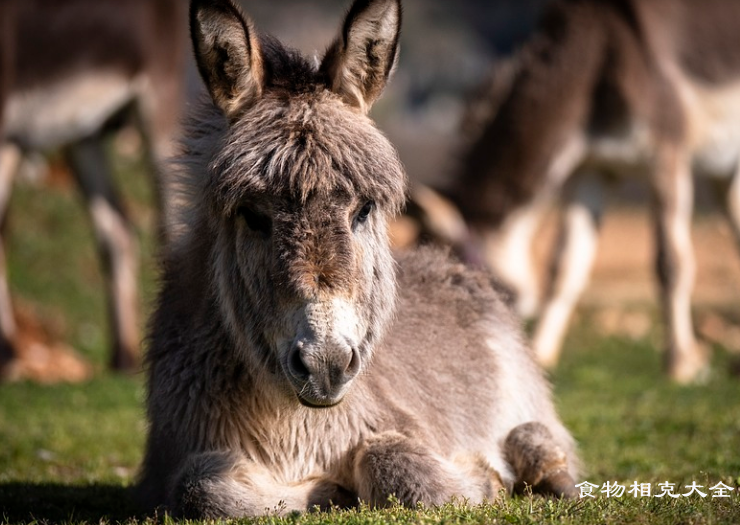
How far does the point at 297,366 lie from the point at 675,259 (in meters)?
8.25

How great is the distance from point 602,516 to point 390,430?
1.12m

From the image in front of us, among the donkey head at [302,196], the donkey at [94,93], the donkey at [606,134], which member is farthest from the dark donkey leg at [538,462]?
the donkey at [94,93]

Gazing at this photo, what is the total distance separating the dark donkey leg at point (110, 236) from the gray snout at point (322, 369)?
8802 millimetres

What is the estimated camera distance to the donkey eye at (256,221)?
14.4 feet

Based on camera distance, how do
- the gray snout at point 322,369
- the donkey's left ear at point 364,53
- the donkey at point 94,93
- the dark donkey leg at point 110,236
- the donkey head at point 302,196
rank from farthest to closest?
the dark donkey leg at point 110,236 → the donkey at point 94,93 → the donkey's left ear at point 364,53 → the donkey head at point 302,196 → the gray snout at point 322,369

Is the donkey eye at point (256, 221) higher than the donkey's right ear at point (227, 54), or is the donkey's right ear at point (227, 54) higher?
the donkey's right ear at point (227, 54)

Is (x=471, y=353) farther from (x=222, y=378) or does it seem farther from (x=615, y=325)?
(x=615, y=325)

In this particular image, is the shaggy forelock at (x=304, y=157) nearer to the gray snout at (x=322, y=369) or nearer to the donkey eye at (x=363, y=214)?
the donkey eye at (x=363, y=214)

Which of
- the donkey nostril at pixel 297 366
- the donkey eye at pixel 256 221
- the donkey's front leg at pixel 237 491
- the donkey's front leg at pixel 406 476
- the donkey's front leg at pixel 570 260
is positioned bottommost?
the donkey's front leg at pixel 237 491

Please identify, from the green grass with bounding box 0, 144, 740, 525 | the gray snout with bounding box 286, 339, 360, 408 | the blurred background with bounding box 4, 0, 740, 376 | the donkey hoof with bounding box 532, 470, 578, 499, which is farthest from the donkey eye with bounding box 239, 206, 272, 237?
the blurred background with bounding box 4, 0, 740, 376

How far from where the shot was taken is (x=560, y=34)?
11.8 metres

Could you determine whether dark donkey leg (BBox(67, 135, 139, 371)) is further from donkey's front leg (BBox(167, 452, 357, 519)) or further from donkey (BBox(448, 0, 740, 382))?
donkey's front leg (BBox(167, 452, 357, 519))

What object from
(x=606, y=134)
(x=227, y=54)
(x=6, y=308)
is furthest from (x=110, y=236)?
(x=227, y=54)

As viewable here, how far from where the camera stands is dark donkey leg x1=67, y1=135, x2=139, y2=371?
12.5 m
